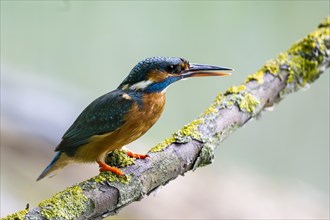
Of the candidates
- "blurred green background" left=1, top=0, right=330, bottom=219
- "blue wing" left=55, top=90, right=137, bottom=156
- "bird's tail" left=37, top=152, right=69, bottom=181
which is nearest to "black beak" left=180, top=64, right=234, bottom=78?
"blue wing" left=55, top=90, right=137, bottom=156

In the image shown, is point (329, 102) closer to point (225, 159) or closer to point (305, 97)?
point (305, 97)

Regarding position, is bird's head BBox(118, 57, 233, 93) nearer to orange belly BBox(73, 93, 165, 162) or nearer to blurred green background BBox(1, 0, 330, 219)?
orange belly BBox(73, 93, 165, 162)

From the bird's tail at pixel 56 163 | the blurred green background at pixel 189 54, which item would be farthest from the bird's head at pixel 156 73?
the blurred green background at pixel 189 54

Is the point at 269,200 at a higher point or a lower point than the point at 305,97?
lower

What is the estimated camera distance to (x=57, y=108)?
5516mm

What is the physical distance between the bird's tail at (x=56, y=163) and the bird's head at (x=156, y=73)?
0.45 m

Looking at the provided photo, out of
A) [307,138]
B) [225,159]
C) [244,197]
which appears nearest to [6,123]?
[244,197]

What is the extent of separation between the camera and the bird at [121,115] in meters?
2.61

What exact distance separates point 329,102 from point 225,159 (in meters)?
1.39

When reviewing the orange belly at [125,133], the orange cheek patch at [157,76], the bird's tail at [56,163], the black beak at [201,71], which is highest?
the black beak at [201,71]

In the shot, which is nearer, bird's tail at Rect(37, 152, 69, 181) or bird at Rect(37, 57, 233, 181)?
bird at Rect(37, 57, 233, 181)

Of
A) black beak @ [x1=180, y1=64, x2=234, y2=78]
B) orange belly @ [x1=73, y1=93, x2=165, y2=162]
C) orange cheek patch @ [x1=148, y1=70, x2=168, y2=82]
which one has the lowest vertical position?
orange belly @ [x1=73, y1=93, x2=165, y2=162]

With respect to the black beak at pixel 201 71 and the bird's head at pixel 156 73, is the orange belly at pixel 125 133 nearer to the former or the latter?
the bird's head at pixel 156 73

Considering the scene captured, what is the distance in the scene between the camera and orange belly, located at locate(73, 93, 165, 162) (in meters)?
2.62
